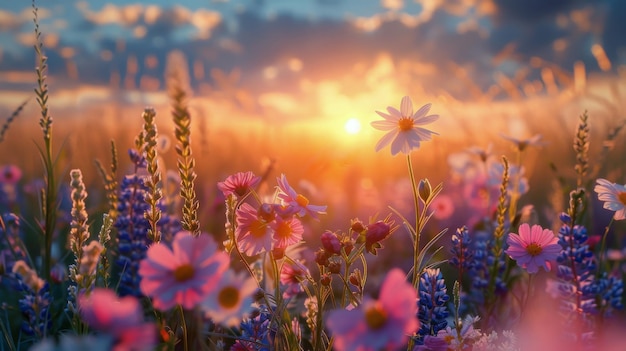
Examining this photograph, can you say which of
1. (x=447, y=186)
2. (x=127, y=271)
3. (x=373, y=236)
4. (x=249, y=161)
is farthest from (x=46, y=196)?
(x=249, y=161)

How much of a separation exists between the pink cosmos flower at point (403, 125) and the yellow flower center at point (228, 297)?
0.61m

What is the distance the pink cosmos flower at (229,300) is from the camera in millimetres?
816

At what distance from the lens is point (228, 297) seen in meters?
0.86

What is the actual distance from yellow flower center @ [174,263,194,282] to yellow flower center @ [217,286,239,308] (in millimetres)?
58

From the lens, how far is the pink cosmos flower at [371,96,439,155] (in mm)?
1348

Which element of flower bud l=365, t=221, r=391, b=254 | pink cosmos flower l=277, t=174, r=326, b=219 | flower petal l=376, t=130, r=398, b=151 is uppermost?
flower petal l=376, t=130, r=398, b=151

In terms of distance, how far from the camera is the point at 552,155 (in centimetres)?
735

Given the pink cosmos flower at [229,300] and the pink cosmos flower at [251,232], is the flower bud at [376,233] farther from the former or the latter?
the pink cosmos flower at [229,300]

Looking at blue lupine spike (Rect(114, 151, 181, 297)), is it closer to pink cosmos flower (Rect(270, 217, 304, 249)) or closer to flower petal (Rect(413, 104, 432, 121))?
pink cosmos flower (Rect(270, 217, 304, 249))

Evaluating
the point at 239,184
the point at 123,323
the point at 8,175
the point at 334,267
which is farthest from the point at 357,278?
the point at 8,175

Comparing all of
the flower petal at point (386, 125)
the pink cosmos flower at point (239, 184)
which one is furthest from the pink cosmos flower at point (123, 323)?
the flower petal at point (386, 125)

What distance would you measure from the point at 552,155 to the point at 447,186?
130 inches

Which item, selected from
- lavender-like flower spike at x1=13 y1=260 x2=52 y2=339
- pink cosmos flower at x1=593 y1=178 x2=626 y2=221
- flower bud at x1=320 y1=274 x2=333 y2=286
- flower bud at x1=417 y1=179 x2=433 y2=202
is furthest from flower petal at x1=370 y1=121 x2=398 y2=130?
lavender-like flower spike at x1=13 y1=260 x2=52 y2=339

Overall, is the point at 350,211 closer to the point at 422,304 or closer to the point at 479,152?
the point at 479,152
